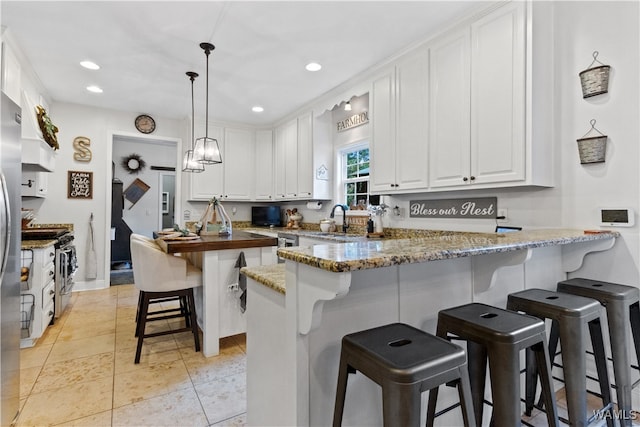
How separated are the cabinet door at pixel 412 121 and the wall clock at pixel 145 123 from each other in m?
3.94

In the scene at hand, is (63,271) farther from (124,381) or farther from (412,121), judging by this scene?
(412,121)

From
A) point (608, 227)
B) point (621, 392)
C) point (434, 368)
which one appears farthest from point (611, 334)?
point (434, 368)

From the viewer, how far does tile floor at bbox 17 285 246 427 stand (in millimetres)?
1775

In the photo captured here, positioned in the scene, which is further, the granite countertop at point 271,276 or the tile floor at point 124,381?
the tile floor at point 124,381

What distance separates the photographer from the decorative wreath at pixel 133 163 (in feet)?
21.8

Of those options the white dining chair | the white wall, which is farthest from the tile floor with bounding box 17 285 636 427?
the white wall

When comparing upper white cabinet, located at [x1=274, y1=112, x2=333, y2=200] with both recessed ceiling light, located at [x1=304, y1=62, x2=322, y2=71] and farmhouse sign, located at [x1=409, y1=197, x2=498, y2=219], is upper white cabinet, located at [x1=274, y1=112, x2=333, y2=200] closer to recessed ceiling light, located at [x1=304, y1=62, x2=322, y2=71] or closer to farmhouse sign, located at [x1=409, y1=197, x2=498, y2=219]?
recessed ceiling light, located at [x1=304, y1=62, x2=322, y2=71]

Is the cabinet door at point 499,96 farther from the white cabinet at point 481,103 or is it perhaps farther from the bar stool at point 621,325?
the bar stool at point 621,325

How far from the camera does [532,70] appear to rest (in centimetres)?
202

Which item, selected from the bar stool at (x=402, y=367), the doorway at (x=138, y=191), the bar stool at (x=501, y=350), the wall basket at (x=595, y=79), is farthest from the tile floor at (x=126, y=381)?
the doorway at (x=138, y=191)

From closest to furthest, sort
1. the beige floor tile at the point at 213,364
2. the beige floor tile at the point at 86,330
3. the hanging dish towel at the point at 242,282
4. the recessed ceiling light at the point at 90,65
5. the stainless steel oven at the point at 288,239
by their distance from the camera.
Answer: the beige floor tile at the point at 213,364
the hanging dish towel at the point at 242,282
the beige floor tile at the point at 86,330
the recessed ceiling light at the point at 90,65
the stainless steel oven at the point at 288,239

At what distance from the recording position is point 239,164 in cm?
533

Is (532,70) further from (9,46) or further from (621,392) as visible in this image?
(9,46)

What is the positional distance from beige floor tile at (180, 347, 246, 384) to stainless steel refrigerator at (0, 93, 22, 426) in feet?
3.08
